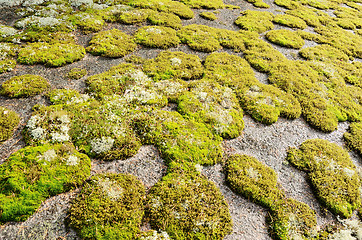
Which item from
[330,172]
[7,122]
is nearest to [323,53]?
[330,172]

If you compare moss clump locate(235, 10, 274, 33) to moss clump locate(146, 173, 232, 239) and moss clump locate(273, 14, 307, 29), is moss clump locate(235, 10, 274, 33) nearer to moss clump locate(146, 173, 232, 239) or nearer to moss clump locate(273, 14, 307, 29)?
moss clump locate(273, 14, 307, 29)

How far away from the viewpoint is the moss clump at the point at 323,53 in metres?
17.6

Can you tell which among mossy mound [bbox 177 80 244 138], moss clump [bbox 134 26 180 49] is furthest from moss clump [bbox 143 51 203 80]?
moss clump [bbox 134 26 180 49]

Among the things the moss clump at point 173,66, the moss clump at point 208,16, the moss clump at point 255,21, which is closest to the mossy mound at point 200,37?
the moss clump at point 173,66

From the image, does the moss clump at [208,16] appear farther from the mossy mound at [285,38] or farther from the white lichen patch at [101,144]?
the white lichen patch at [101,144]

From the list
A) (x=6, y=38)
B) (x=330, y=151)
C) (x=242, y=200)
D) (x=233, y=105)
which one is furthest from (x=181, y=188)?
(x=6, y=38)

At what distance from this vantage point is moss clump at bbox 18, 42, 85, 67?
11.7 m

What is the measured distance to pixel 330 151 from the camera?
34.3ft

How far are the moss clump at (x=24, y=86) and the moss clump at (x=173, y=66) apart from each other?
560 centimetres

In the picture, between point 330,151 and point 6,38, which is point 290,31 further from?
point 6,38

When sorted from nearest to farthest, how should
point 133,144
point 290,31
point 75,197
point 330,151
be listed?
1. point 75,197
2. point 133,144
3. point 330,151
4. point 290,31

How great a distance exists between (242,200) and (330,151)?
19.8ft

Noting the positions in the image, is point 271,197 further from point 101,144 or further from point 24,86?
point 24,86

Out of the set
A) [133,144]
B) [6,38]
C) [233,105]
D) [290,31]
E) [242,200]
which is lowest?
[242,200]
